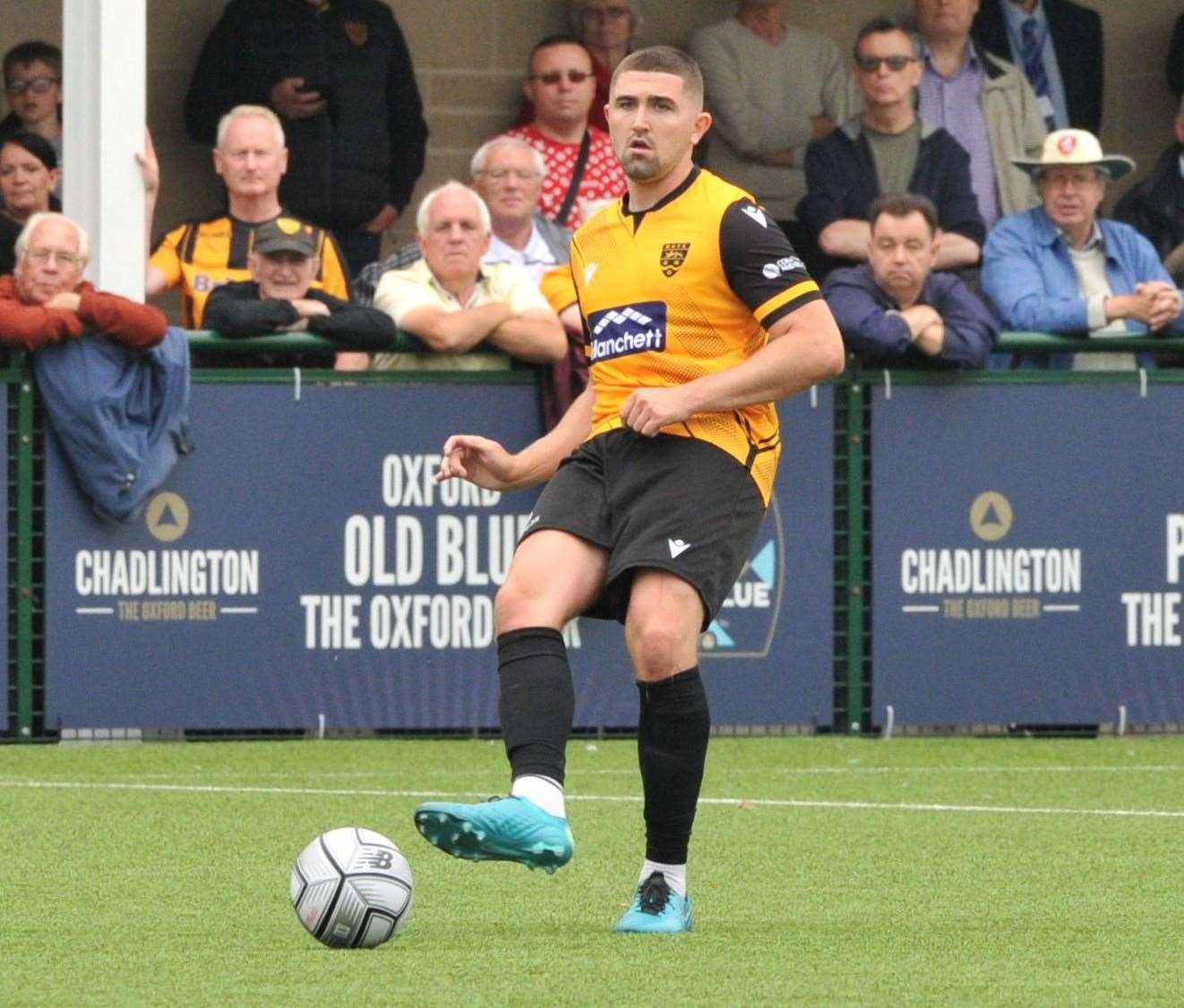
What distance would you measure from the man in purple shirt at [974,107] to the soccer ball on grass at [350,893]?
28.8ft

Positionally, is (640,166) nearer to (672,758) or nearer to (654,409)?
(654,409)

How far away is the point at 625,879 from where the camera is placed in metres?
7.87

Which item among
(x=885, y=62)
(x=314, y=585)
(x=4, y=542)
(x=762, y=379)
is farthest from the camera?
(x=885, y=62)

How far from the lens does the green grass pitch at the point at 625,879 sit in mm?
5832

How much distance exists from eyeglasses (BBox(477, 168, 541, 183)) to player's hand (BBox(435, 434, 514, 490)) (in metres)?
5.81

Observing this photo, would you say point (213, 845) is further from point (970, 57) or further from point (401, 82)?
point (970, 57)

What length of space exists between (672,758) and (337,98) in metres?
7.95

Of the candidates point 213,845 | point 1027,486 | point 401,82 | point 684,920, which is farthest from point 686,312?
point 401,82

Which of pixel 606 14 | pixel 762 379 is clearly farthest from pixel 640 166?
pixel 606 14

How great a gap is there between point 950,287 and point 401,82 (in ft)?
11.5

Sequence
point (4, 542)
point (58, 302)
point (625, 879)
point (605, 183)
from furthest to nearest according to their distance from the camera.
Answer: point (605, 183)
point (4, 542)
point (58, 302)
point (625, 879)

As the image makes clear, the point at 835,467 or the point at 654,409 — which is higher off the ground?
the point at 654,409

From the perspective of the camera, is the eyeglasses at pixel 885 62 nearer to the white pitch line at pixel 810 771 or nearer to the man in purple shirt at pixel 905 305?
the man in purple shirt at pixel 905 305

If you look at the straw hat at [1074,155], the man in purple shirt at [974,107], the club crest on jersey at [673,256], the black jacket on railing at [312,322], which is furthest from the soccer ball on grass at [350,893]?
the man in purple shirt at [974,107]
